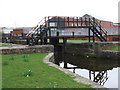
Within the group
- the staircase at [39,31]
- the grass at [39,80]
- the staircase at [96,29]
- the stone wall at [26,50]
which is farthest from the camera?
the staircase at [96,29]

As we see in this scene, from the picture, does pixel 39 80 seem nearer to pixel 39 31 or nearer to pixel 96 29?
pixel 39 31

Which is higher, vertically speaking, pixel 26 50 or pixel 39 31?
pixel 39 31

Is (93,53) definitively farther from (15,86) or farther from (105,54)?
(15,86)

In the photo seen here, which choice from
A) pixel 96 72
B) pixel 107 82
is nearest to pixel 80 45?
pixel 96 72

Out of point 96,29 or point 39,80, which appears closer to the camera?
point 39,80

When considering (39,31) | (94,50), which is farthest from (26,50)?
(94,50)

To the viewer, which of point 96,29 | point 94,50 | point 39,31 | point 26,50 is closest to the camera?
point 26,50

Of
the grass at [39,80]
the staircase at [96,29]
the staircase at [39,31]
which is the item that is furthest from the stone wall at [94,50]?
the grass at [39,80]

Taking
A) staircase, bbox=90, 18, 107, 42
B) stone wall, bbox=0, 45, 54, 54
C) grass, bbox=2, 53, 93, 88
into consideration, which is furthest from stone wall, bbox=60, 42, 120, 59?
grass, bbox=2, 53, 93, 88

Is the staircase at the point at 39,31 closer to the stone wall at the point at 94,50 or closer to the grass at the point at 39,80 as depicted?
the stone wall at the point at 94,50

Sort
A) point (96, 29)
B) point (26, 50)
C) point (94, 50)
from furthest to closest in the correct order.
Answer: point (96, 29)
point (94, 50)
point (26, 50)

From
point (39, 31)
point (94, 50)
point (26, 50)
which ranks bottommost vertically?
point (94, 50)

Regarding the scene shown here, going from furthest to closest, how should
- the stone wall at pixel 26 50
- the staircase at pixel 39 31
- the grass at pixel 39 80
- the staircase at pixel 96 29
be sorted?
the staircase at pixel 96 29 < the staircase at pixel 39 31 < the stone wall at pixel 26 50 < the grass at pixel 39 80

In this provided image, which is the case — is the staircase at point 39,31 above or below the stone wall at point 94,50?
above
